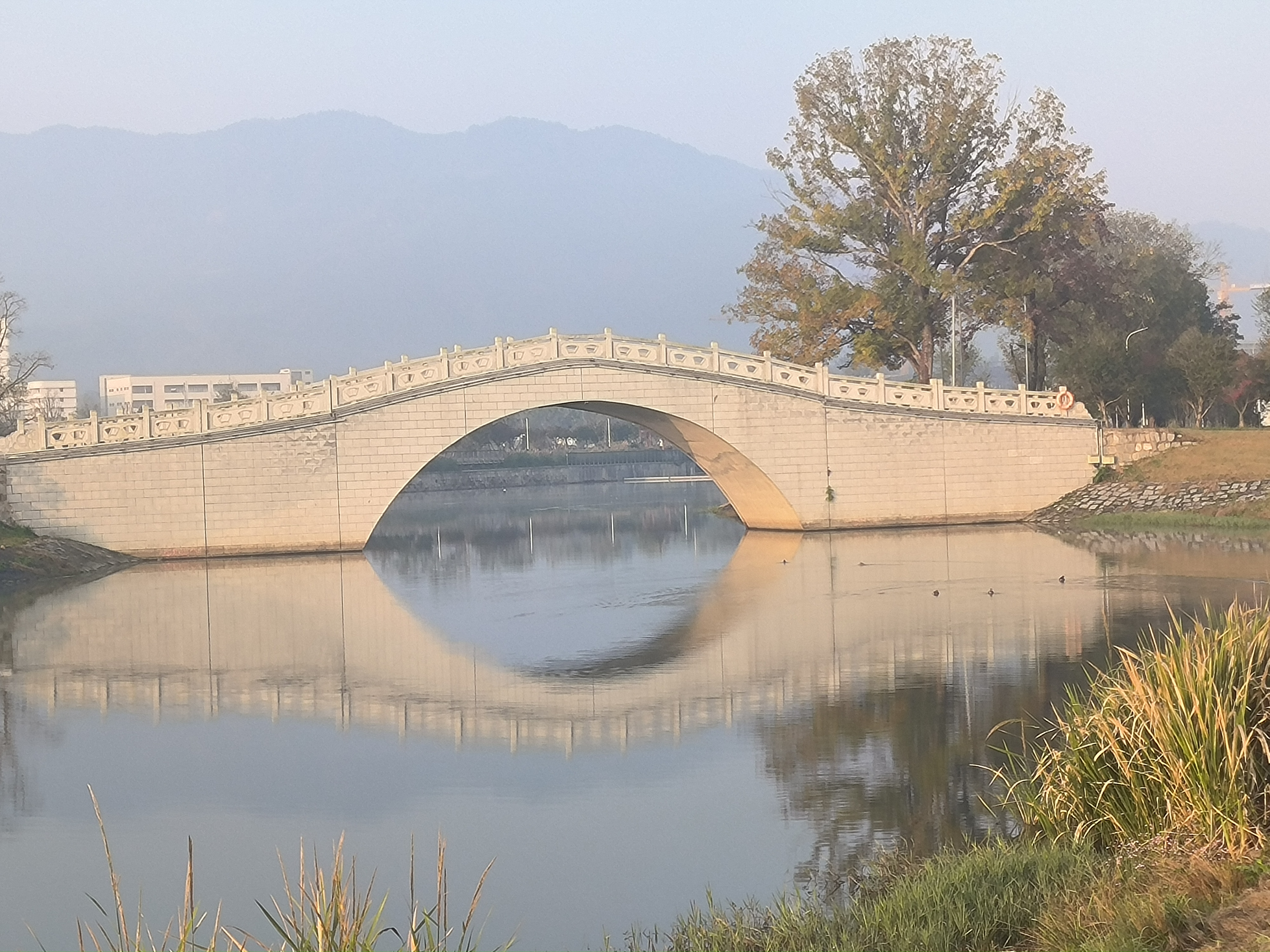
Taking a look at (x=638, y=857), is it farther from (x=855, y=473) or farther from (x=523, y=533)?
(x=523, y=533)

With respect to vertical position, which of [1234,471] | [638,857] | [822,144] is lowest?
[638,857]

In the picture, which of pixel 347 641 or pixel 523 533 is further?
pixel 523 533

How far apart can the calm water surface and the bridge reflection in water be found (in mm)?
59

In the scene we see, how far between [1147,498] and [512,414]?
12.0 metres

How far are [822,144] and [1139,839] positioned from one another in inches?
1095

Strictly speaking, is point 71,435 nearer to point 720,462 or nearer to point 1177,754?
point 720,462

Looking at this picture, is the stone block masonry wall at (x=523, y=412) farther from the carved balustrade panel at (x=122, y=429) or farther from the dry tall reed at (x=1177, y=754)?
the dry tall reed at (x=1177, y=754)

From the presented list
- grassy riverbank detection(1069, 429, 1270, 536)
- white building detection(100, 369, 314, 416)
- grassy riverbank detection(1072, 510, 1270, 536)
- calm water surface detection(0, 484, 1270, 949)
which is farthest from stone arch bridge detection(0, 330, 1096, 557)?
white building detection(100, 369, 314, 416)

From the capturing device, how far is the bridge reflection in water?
41.3ft

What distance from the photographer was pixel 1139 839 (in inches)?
258

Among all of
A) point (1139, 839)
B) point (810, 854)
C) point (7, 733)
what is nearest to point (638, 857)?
point (810, 854)

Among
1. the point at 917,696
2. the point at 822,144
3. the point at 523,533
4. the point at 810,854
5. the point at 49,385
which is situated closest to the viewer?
the point at 810,854

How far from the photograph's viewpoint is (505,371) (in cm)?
2747

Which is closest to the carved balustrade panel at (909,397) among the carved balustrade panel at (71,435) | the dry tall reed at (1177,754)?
the carved balustrade panel at (71,435)
